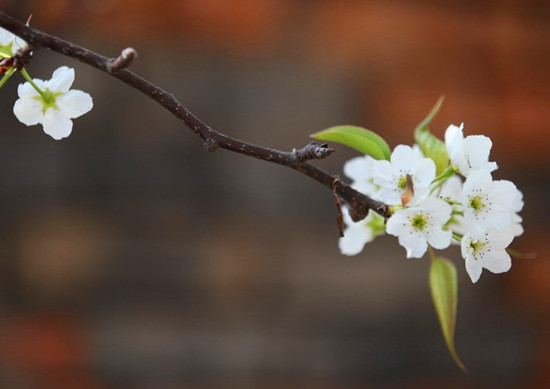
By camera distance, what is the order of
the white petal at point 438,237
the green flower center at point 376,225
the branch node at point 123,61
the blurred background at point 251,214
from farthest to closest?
the blurred background at point 251,214 → the green flower center at point 376,225 → the white petal at point 438,237 → the branch node at point 123,61

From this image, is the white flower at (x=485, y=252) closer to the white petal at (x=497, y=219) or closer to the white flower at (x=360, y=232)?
the white petal at (x=497, y=219)

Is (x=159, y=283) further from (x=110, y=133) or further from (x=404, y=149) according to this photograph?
(x=404, y=149)

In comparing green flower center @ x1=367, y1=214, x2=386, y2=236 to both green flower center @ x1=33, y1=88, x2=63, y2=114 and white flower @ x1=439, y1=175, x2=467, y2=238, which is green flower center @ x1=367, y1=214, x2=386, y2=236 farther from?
green flower center @ x1=33, y1=88, x2=63, y2=114

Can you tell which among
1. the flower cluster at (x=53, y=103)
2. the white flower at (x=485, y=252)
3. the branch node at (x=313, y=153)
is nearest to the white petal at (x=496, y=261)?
the white flower at (x=485, y=252)

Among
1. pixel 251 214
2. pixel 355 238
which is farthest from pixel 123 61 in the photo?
pixel 251 214

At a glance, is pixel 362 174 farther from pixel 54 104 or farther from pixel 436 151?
pixel 54 104

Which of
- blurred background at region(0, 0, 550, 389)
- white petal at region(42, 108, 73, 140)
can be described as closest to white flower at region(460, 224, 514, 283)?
white petal at region(42, 108, 73, 140)
